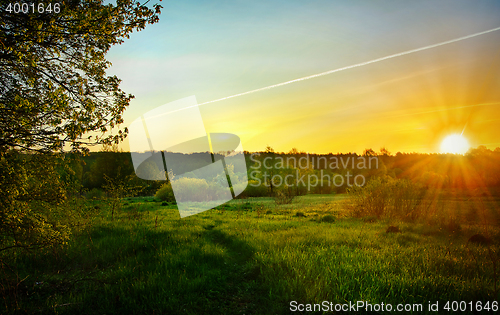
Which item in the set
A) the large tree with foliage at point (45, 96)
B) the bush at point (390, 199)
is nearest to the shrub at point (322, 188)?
the bush at point (390, 199)

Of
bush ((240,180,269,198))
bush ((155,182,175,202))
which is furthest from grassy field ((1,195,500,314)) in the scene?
bush ((240,180,269,198))

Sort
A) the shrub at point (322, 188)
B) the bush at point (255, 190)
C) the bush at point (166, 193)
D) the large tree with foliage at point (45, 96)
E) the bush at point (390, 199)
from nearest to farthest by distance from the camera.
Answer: the large tree with foliage at point (45, 96) → the bush at point (390, 199) → the bush at point (166, 193) → the bush at point (255, 190) → the shrub at point (322, 188)

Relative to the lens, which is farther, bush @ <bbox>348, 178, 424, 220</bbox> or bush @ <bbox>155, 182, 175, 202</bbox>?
bush @ <bbox>155, 182, 175, 202</bbox>

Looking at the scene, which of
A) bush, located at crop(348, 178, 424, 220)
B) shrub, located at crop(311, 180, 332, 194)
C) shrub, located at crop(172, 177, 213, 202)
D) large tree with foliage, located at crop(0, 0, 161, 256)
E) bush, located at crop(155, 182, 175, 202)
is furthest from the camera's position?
shrub, located at crop(311, 180, 332, 194)

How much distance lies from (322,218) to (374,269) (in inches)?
391

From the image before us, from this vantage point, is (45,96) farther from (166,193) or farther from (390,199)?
(166,193)

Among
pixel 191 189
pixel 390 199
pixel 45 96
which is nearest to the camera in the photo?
pixel 45 96

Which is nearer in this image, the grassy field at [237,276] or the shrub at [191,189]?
the grassy field at [237,276]

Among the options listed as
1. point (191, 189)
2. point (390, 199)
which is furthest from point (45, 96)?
point (191, 189)

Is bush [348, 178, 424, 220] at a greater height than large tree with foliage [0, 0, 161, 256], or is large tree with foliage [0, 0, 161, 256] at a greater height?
large tree with foliage [0, 0, 161, 256]

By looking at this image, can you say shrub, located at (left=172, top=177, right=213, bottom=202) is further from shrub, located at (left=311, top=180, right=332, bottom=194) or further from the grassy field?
shrub, located at (left=311, top=180, right=332, bottom=194)

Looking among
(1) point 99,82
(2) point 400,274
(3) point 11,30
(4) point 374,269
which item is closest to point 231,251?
(4) point 374,269

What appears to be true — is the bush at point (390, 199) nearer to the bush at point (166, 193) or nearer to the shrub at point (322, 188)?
the bush at point (166, 193)

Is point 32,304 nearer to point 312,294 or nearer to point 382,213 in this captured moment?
point 312,294
